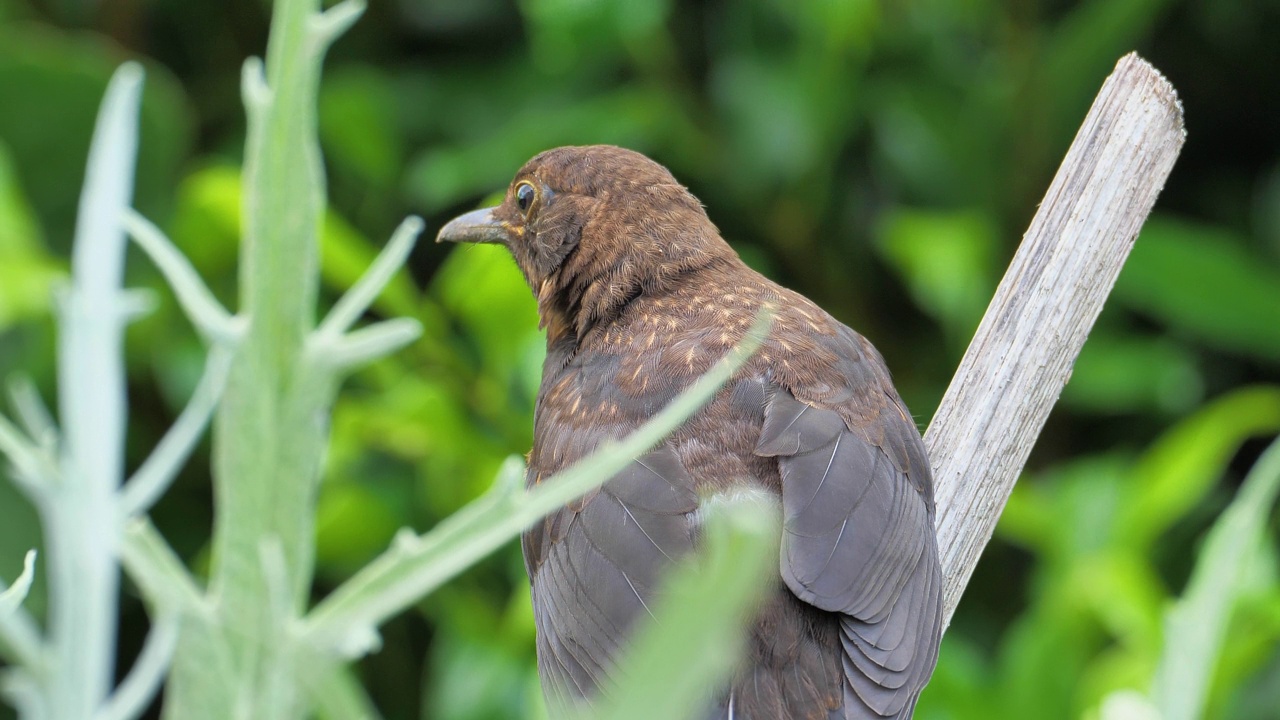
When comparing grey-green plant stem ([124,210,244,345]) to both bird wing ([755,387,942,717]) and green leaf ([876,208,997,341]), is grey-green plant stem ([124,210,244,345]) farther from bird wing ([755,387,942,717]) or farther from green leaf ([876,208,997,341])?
green leaf ([876,208,997,341])

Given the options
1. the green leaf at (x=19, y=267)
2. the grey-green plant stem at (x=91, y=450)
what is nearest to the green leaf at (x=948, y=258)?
the green leaf at (x=19, y=267)

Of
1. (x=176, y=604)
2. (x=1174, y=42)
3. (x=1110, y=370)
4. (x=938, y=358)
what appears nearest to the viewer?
(x=176, y=604)

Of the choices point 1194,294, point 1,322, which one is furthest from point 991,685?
point 1,322

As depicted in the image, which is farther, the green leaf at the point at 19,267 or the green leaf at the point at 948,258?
the green leaf at the point at 948,258

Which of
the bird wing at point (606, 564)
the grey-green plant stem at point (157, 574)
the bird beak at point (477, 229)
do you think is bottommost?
the bird wing at point (606, 564)

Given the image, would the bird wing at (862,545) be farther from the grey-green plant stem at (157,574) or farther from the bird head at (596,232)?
the grey-green plant stem at (157,574)

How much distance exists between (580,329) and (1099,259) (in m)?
0.79

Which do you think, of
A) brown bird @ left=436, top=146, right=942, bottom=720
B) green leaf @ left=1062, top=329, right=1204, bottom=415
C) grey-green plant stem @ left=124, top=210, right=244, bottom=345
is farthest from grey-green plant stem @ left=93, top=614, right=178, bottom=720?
green leaf @ left=1062, top=329, right=1204, bottom=415

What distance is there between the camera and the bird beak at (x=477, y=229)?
7.97 ft

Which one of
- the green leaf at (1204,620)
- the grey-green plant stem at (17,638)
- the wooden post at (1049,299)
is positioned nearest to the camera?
the grey-green plant stem at (17,638)

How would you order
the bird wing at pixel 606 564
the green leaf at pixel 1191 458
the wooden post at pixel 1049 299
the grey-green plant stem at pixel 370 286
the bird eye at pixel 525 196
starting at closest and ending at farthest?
1. the grey-green plant stem at pixel 370 286
2. the bird wing at pixel 606 564
3. the wooden post at pixel 1049 299
4. the bird eye at pixel 525 196
5. the green leaf at pixel 1191 458

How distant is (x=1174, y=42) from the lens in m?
4.03

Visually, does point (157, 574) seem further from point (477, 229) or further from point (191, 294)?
point (477, 229)

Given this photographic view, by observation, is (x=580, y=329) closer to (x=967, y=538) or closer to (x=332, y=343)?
(x=967, y=538)
